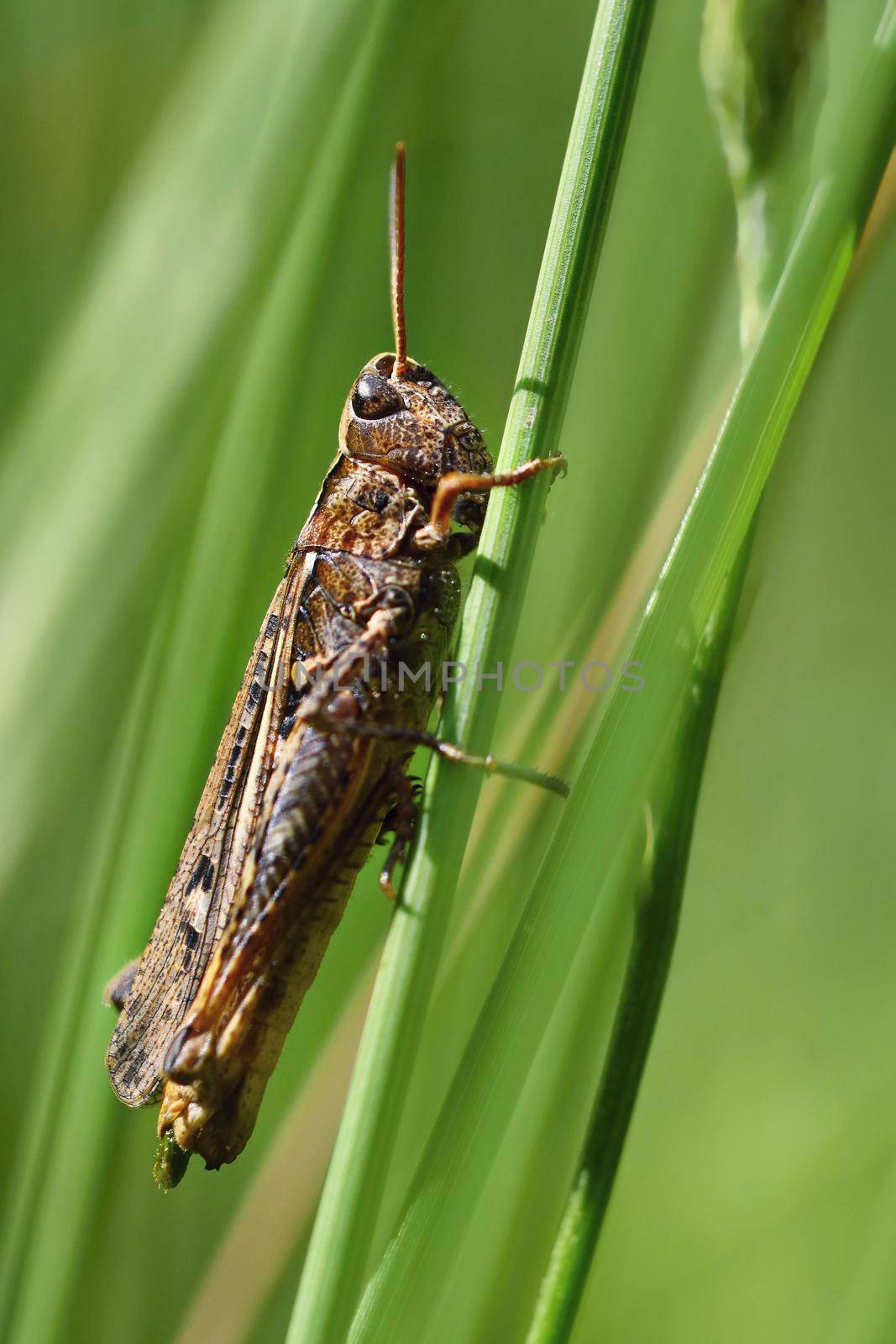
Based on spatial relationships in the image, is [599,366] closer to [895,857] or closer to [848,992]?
[895,857]

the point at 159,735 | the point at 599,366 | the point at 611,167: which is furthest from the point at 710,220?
the point at 159,735

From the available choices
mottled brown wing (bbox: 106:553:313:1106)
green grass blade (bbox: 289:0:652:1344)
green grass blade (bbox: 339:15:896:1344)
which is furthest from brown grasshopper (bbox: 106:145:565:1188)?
green grass blade (bbox: 339:15:896:1344)

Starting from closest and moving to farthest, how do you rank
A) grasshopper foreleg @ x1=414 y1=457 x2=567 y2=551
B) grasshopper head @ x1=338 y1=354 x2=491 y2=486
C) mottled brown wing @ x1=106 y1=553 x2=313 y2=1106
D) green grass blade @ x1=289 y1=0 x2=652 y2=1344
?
green grass blade @ x1=289 y1=0 x2=652 y2=1344 → grasshopper foreleg @ x1=414 y1=457 x2=567 y2=551 → mottled brown wing @ x1=106 y1=553 x2=313 y2=1106 → grasshopper head @ x1=338 y1=354 x2=491 y2=486

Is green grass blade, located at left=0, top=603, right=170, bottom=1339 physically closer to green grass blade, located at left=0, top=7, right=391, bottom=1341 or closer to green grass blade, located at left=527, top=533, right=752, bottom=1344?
green grass blade, located at left=0, top=7, right=391, bottom=1341

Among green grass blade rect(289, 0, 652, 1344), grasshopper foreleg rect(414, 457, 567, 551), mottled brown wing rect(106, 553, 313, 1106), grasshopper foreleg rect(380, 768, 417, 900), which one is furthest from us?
mottled brown wing rect(106, 553, 313, 1106)

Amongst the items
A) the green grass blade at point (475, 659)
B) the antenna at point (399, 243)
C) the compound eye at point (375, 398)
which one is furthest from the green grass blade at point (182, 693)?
the green grass blade at point (475, 659)

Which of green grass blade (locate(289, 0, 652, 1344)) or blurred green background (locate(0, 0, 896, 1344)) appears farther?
blurred green background (locate(0, 0, 896, 1344))

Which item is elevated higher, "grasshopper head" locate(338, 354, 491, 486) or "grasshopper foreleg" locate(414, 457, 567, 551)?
"grasshopper head" locate(338, 354, 491, 486)
